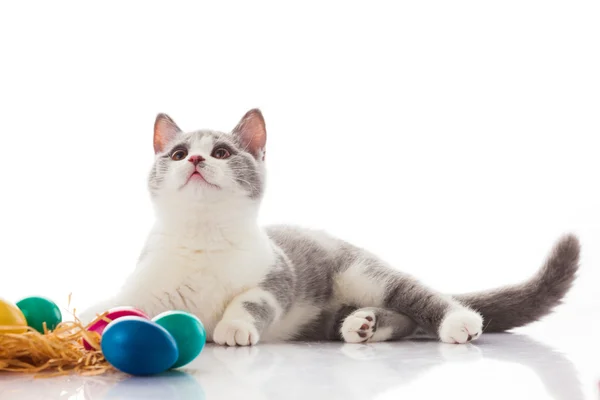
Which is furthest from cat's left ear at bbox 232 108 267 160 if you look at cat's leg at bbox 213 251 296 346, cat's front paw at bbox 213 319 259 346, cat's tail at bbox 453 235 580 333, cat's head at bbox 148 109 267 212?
cat's tail at bbox 453 235 580 333

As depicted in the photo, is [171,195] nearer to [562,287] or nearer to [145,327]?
[145,327]

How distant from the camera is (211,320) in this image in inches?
79.3

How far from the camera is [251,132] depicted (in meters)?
2.19

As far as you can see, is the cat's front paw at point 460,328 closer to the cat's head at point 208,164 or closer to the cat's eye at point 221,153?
the cat's head at point 208,164

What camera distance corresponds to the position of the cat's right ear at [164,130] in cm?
221

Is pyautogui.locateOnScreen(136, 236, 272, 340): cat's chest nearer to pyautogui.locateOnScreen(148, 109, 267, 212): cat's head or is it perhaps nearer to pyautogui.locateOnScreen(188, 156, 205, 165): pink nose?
pyautogui.locateOnScreen(148, 109, 267, 212): cat's head

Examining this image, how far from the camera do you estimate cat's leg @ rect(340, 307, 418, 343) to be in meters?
2.03

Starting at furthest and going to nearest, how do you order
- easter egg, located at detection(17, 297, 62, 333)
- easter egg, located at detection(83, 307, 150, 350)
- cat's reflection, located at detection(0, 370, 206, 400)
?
1. easter egg, located at detection(17, 297, 62, 333)
2. easter egg, located at detection(83, 307, 150, 350)
3. cat's reflection, located at detection(0, 370, 206, 400)

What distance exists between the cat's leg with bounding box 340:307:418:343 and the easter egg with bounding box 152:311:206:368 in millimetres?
605

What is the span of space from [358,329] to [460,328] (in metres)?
0.28

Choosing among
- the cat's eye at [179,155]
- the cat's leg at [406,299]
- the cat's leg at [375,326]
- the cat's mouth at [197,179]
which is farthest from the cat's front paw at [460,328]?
the cat's eye at [179,155]

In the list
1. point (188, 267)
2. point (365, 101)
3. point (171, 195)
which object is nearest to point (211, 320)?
point (188, 267)

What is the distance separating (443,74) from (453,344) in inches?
53.7

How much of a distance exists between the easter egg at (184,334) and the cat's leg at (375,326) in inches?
23.8
